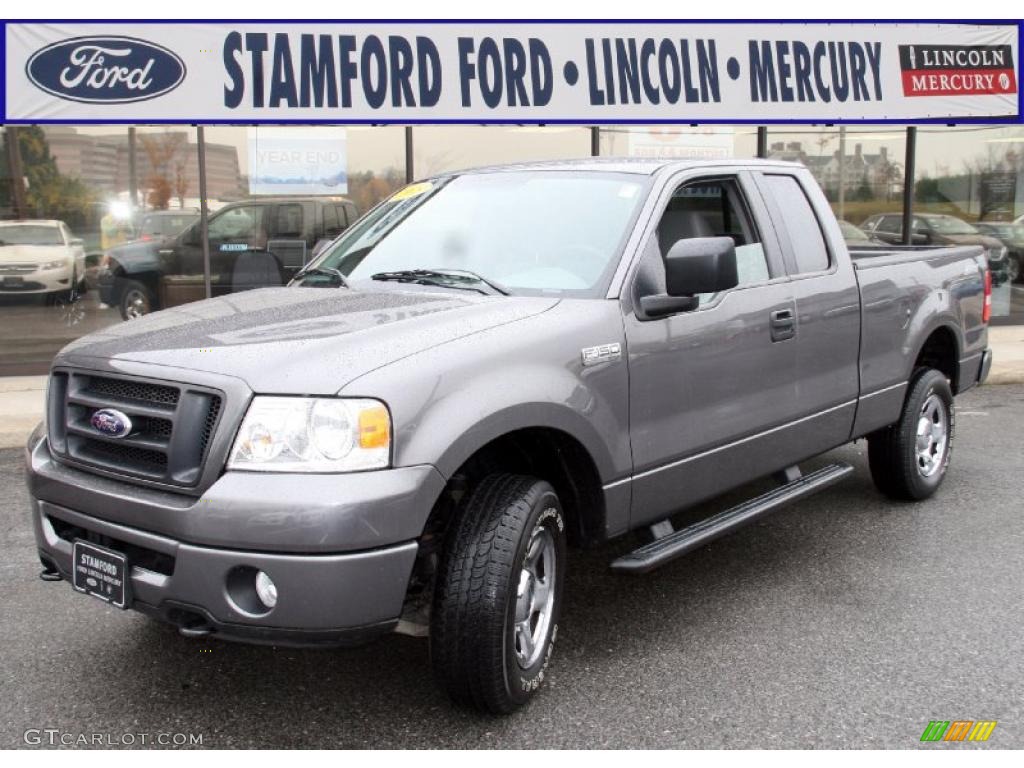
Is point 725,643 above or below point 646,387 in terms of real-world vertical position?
below

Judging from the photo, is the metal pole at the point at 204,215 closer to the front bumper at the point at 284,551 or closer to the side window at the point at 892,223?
the side window at the point at 892,223

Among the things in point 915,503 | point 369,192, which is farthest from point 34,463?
point 369,192

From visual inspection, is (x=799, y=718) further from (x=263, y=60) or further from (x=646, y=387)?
(x=263, y=60)

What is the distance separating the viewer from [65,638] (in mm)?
4215

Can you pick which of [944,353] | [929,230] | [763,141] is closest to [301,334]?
[944,353]

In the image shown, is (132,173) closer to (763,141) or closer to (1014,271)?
(763,141)

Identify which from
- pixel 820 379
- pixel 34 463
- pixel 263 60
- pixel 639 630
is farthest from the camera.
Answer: pixel 263 60

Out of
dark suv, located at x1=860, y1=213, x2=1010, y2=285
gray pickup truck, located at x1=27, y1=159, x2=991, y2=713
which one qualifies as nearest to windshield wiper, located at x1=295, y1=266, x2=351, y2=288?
gray pickup truck, located at x1=27, y1=159, x2=991, y2=713

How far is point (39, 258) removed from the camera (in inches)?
432

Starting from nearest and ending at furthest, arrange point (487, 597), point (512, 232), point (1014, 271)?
1. point (487, 597)
2. point (512, 232)
3. point (1014, 271)

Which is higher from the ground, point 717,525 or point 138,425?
point 138,425

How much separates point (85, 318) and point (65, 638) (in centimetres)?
762

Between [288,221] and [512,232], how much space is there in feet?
25.3

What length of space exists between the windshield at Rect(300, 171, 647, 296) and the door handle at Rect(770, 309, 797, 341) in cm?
86
